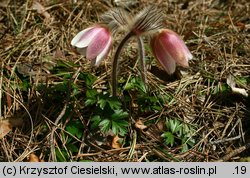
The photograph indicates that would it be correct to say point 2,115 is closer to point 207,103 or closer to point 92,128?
point 92,128

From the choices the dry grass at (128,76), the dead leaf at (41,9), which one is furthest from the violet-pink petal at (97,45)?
the dead leaf at (41,9)

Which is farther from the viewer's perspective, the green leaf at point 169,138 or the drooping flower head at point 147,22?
the green leaf at point 169,138

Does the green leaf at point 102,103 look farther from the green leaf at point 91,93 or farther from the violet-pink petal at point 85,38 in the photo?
the violet-pink petal at point 85,38

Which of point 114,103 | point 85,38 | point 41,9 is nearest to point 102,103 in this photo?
point 114,103

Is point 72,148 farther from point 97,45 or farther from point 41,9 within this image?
point 41,9

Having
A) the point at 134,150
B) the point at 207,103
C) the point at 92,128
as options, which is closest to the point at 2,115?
the point at 92,128

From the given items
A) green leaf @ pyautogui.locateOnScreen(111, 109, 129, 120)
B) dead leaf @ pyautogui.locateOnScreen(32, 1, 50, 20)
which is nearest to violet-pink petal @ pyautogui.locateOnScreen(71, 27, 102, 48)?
green leaf @ pyautogui.locateOnScreen(111, 109, 129, 120)
